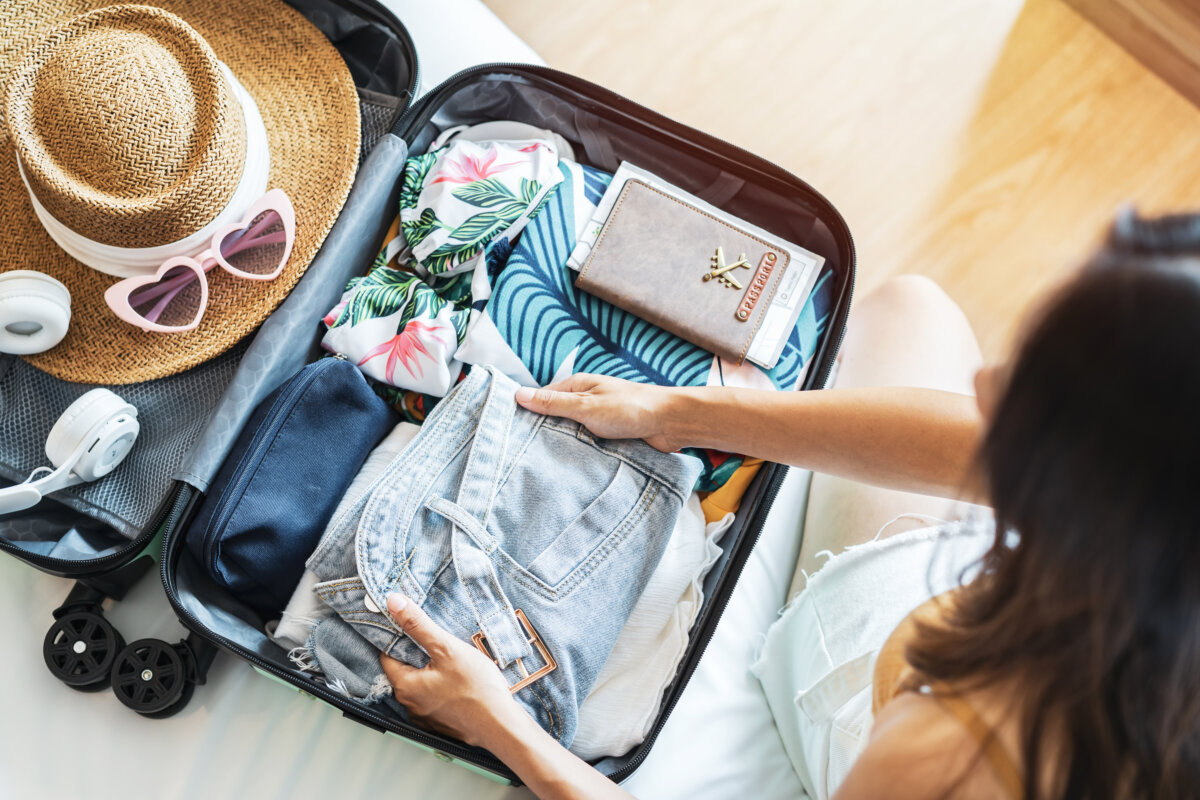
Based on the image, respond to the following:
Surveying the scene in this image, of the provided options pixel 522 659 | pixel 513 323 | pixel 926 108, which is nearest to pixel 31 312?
pixel 513 323

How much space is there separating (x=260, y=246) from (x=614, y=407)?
408 mm

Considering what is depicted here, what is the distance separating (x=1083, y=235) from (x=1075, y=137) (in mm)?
173

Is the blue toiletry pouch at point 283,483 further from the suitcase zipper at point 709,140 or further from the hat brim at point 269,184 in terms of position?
the suitcase zipper at point 709,140

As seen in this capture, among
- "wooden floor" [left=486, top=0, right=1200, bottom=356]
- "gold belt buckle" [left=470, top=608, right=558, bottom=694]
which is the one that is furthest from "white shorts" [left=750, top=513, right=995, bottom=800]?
"wooden floor" [left=486, top=0, right=1200, bottom=356]

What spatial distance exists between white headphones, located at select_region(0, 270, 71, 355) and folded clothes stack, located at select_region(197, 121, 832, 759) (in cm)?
22

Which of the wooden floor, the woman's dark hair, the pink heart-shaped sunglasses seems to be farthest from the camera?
the wooden floor

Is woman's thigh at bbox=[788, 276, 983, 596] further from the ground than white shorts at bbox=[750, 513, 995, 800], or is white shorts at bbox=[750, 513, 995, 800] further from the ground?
woman's thigh at bbox=[788, 276, 983, 596]

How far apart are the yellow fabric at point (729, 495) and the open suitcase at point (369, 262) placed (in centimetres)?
1

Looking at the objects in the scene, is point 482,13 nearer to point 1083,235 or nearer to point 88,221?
point 88,221

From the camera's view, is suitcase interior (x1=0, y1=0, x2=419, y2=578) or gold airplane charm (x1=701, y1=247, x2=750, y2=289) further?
gold airplane charm (x1=701, y1=247, x2=750, y2=289)

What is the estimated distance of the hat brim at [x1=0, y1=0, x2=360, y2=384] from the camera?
2.50 feet

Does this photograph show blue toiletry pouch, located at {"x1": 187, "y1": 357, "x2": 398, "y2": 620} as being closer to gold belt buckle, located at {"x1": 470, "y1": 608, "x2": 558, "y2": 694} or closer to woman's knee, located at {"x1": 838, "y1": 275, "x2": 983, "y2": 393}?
gold belt buckle, located at {"x1": 470, "y1": 608, "x2": 558, "y2": 694}

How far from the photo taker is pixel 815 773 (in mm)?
723

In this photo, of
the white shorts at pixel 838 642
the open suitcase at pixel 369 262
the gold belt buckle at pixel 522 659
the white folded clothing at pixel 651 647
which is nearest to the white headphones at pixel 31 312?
the open suitcase at pixel 369 262
